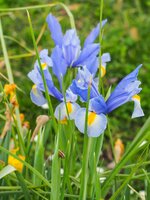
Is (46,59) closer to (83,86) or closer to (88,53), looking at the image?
(88,53)

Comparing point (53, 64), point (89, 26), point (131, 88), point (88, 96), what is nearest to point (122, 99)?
point (131, 88)

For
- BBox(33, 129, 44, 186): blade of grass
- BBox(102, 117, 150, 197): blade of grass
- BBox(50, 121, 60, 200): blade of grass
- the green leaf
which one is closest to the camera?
BBox(102, 117, 150, 197): blade of grass

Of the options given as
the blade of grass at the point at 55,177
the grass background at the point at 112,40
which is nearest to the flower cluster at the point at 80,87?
the blade of grass at the point at 55,177

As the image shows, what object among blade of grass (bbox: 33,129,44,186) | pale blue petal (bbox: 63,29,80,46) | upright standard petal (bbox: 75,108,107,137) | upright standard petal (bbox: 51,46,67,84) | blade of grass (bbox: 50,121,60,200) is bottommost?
blade of grass (bbox: 50,121,60,200)

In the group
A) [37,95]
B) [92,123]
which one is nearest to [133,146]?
[92,123]

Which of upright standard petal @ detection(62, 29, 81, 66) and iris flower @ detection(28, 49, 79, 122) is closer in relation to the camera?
iris flower @ detection(28, 49, 79, 122)

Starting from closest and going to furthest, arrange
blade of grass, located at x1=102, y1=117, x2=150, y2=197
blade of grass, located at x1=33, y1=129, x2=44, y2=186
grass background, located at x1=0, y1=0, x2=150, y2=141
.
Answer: blade of grass, located at x1=102, y1=117, x2=150, y2=197
blade of grass, located at x1=33, y1=129, x2=44, y2=186
grass background, located at x1=0, y1=0, x2=150, y2=141

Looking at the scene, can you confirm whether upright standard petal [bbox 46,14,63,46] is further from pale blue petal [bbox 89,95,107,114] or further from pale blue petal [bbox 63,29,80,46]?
pale blue petal [bbox 89,95,107,114]

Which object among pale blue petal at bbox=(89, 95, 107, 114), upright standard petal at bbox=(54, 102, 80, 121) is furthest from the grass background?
pale blue petal at bbox=(89, 95, 107, 114)

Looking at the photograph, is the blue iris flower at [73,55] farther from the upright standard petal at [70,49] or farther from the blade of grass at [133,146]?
the blade of grass at [133,146]

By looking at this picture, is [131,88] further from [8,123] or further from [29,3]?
[29,3]
